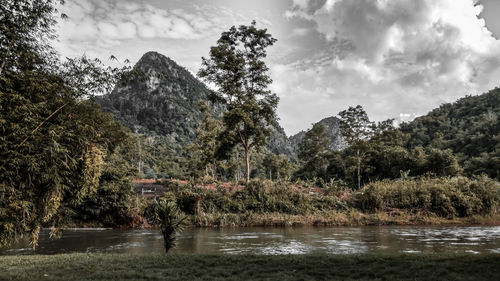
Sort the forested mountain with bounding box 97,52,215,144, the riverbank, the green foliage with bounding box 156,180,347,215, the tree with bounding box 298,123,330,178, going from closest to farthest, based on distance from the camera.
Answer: the riverbank
the green foliage with bounding box 156,180,347,215
the tree with bounding box 298,123,330,178
the forested mountain with bounding box 97,52,215,144

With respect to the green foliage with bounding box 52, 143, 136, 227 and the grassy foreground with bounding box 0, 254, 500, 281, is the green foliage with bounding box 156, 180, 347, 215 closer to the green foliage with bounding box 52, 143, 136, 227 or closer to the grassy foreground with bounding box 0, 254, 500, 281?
the green foliage with bounding box 52, 143, 136, 227

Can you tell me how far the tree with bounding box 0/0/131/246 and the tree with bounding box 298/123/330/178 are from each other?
176 feet

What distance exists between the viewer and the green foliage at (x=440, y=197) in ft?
86.7

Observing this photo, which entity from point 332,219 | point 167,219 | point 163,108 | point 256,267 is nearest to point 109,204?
point 167,219

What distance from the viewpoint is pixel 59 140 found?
8.59 m

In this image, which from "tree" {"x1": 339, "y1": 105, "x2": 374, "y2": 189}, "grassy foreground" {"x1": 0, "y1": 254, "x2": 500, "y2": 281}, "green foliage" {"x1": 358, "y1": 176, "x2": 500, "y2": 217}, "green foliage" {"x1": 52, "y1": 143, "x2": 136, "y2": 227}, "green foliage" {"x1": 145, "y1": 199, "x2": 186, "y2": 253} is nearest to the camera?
"grassy foreground" {"x1": 0, "y1": 254, "x2": 500, "y2": 281}

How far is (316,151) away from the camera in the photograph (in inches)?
2406

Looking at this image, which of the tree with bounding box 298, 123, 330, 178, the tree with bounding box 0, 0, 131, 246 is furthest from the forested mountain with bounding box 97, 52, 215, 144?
the tree with bounding box 0, 0, 131, 246

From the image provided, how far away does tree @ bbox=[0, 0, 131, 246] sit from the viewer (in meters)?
7.64

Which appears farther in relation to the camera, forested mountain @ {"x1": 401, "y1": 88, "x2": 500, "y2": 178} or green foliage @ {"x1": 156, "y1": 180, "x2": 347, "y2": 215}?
forested mountain @ {"x1": 401, "y1": 88, "x2": 500, "y2": 178}

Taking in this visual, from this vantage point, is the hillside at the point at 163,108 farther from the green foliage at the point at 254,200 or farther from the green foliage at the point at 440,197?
the green foliage at the point at 254,200

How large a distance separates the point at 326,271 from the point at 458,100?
111067 millimetres

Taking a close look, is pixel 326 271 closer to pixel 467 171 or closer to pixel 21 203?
pixel 21 203

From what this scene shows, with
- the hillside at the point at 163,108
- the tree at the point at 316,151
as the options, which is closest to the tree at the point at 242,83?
the tree at the point at 316,151
